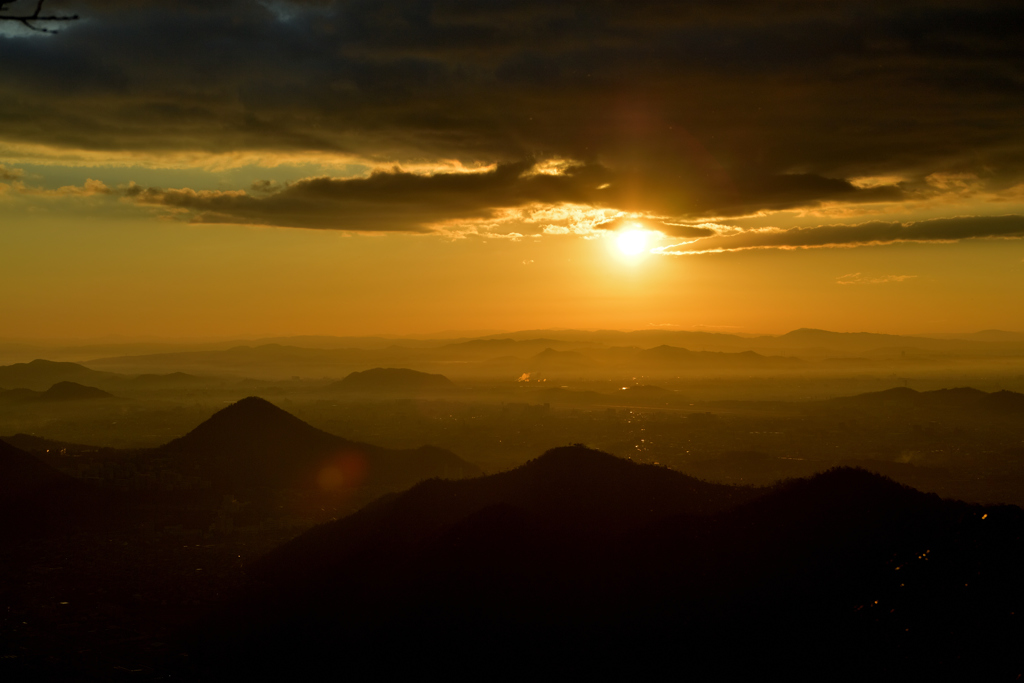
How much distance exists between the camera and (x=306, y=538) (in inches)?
1210

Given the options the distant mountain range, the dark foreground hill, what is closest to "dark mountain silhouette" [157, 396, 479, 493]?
the dark foreground hill

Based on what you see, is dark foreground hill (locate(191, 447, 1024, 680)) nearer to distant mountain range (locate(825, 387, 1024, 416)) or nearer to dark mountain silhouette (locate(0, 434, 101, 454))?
dark mountain silhouette (locate(0, 434, 101, 454))

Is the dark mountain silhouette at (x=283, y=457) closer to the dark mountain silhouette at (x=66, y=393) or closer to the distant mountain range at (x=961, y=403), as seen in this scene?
the distant mountain range at (x=961, y=403)

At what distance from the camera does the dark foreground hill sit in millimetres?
17688

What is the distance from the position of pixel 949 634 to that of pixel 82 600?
29.8 m

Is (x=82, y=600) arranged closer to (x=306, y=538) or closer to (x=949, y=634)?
(x=306, y=538)

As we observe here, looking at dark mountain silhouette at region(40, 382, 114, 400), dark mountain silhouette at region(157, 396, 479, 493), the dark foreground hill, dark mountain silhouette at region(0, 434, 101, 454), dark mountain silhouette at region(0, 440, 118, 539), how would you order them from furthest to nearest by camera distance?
dark mountain silhouette at region(40, 382, 114, 400), dark mountain silhouette at region(0, 434, 101, 454), dark mountain silhouette at region(157, 396, 479, 493), dark mountain silhouette at region(0, 440, 118, 539), the dark foreground hill

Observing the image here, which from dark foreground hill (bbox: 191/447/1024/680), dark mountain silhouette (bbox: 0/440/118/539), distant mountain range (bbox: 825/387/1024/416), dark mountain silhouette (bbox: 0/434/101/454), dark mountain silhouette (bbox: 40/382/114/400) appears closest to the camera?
dark foreground hill (bbox: 191/447/1024/680)

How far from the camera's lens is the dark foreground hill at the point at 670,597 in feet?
58.0

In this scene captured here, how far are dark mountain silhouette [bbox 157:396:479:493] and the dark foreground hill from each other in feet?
107

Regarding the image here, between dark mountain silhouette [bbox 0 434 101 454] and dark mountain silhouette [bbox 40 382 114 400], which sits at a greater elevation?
dark mountain silhouette [bbox 0 434 101 454]

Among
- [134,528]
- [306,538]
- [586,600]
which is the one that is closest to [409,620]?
[586,600]

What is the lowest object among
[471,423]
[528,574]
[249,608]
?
[471,423]

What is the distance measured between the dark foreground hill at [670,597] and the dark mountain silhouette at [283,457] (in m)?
32.7
